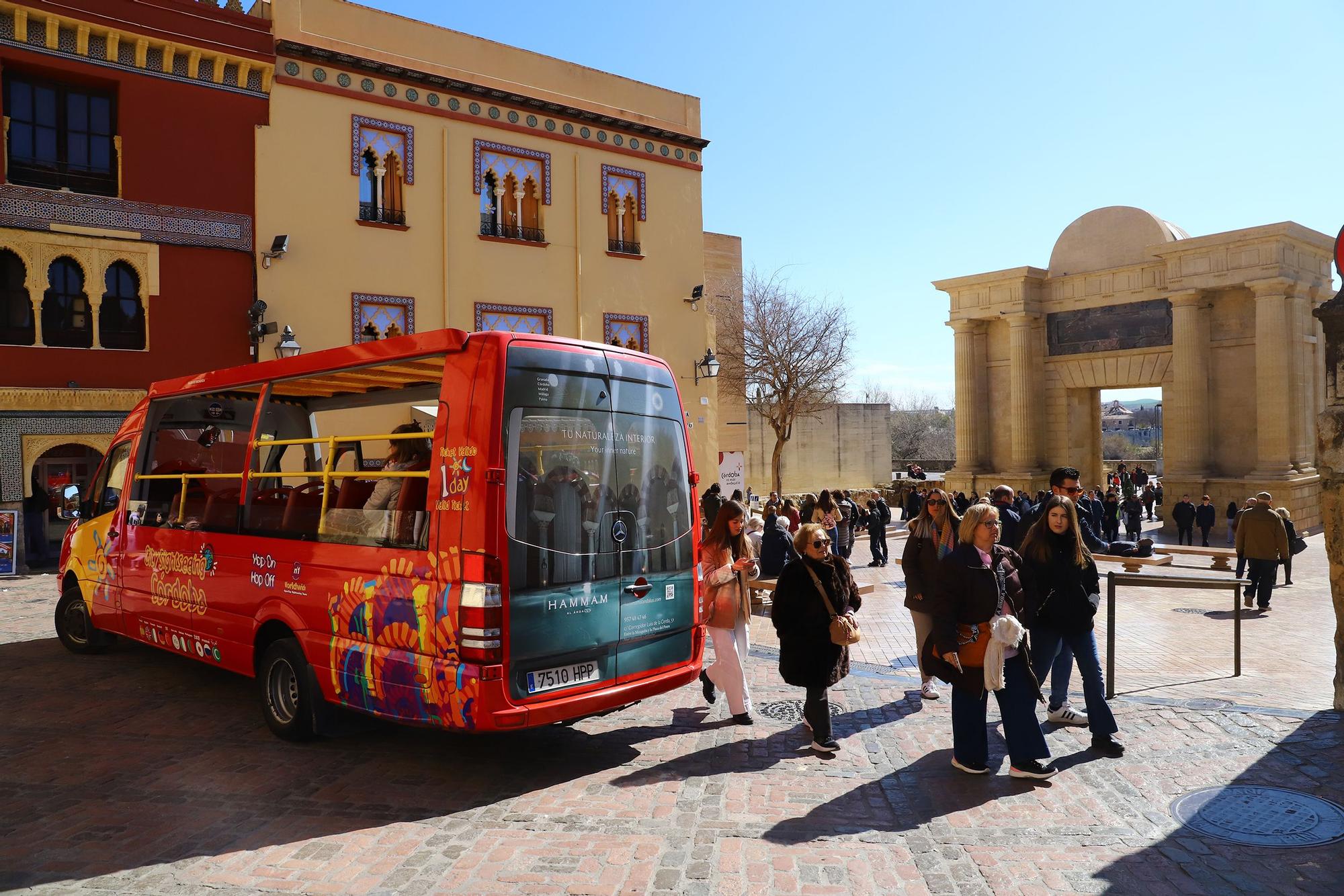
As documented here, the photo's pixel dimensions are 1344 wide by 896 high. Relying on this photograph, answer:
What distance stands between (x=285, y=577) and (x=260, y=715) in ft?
5.18

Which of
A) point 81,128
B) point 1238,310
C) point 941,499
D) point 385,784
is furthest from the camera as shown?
point 1238,310

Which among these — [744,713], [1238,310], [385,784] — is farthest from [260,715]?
[1238,310]

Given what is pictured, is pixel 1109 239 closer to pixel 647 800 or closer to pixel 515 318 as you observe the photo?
pixel 515 318

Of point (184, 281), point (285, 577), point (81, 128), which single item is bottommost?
point (285, 577)

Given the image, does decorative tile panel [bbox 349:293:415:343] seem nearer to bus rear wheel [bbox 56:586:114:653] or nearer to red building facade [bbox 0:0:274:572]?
red building facade [bbox 0:0:274:572]

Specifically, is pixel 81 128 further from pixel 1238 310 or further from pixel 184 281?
pixel 1238 310

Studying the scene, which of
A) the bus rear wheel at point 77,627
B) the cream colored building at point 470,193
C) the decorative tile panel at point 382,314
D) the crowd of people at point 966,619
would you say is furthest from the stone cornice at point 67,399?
the crowd of people at point 966,619

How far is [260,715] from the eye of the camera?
750cm

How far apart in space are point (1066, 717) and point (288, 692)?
578cm

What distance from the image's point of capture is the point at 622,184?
23734 millimetres

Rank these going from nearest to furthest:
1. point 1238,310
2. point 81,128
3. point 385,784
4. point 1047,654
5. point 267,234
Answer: point 385,784 → point 1047,654 → point 81,128 → point 267,234 → point 1238,310

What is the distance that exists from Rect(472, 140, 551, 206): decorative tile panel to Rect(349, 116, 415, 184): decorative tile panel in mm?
1480

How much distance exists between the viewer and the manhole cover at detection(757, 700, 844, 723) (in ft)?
24.3

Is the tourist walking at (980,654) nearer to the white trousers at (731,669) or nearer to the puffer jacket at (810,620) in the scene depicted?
the puffer jacket at (810,620)
